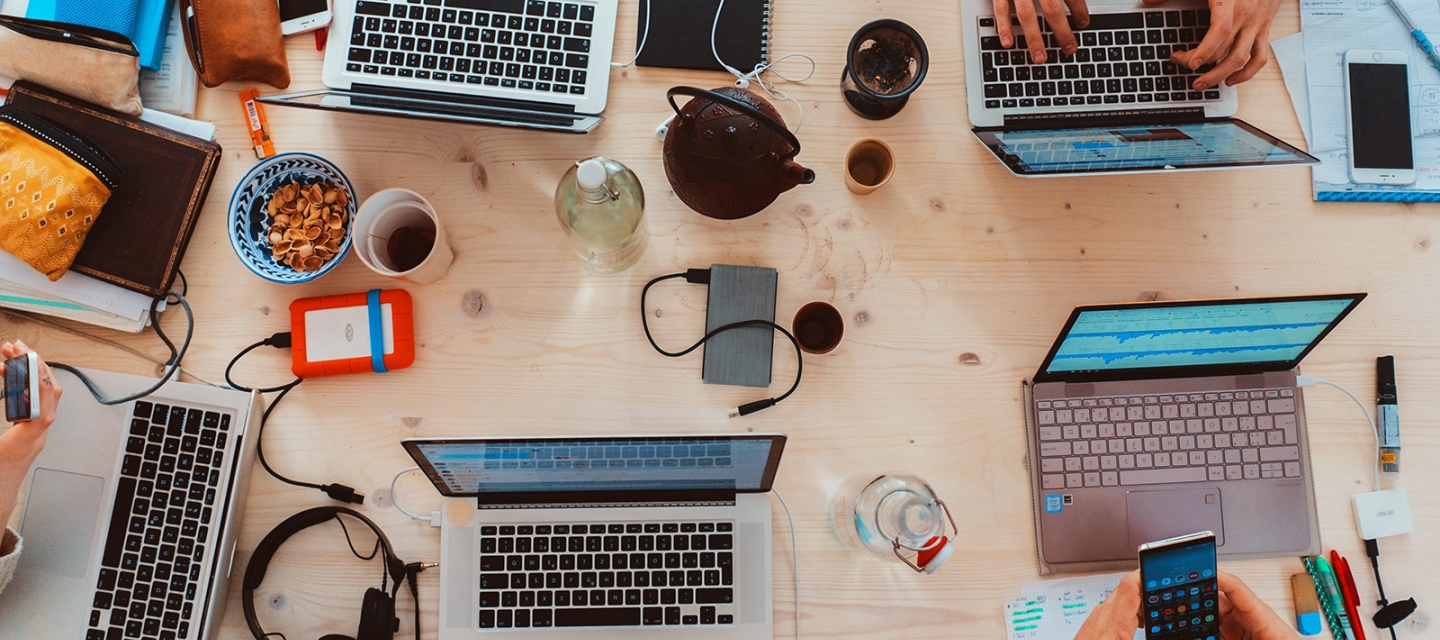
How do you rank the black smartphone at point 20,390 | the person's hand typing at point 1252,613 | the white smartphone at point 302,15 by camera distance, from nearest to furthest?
the black smartphone at point 20,390 < the person's hand typing at point 1252,613 < the white smartphone at point 302,15

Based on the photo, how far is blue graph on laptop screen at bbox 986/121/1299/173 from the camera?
0.96m

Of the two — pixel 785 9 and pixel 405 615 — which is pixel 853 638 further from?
pixel 785 9

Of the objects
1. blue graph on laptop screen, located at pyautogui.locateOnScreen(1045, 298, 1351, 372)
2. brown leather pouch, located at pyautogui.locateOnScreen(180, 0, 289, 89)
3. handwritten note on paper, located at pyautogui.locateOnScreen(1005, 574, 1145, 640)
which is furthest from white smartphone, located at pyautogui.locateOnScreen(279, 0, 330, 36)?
handwritten note on paper, located at pyautogui.locateOnScreen(1005, 574, 1145, 640)

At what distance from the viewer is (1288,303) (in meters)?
0.91

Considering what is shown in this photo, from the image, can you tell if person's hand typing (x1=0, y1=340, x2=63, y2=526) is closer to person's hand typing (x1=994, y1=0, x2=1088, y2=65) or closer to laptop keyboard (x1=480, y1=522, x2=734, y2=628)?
laptop keyboard (x1=480, y1=522, x2=734, y2=628)

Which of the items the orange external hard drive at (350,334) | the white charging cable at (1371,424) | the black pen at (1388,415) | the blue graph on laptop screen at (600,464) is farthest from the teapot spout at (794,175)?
the black pen at (1388,415)

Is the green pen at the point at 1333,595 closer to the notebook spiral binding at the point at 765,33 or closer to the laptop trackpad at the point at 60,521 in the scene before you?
the notebook spiral binding at the point at 765,33

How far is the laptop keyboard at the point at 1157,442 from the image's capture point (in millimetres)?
1014

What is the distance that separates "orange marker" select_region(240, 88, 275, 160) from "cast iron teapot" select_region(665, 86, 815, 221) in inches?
22.9

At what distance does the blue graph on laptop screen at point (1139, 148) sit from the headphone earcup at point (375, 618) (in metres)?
0.98

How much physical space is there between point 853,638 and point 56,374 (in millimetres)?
1044

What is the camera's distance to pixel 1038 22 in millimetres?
1018

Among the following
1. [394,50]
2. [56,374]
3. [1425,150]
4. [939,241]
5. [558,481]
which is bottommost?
[558,481]

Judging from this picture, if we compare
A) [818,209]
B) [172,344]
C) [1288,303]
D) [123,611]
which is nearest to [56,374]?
[172,344]
